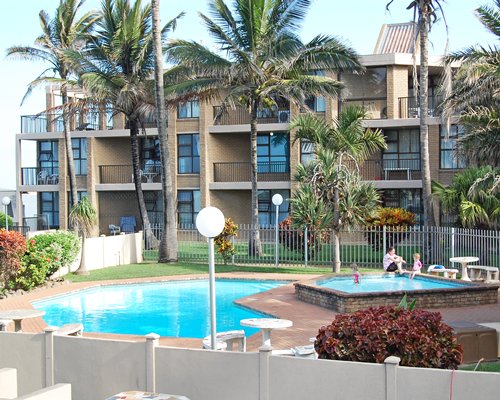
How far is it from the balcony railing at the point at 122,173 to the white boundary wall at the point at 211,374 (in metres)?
29.0

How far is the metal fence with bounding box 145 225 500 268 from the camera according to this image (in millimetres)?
22672

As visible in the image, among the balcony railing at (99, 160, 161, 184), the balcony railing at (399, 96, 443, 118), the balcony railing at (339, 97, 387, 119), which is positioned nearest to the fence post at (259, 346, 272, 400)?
the balcony railing at (399, 96, 443, 118)

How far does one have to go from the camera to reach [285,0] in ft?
87.5

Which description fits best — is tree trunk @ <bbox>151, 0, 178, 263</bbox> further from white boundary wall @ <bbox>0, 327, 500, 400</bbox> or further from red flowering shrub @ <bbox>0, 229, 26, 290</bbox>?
white boundary wall @ <bbox>0, 327, 500, 400</bbox>

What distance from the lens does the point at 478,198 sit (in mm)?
23672

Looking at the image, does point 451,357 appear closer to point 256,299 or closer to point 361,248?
point 256,299

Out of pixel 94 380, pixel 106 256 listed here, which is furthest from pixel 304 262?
pixel 94 380

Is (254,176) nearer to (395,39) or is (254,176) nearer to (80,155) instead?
(395,39)

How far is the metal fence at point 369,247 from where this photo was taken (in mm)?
22672

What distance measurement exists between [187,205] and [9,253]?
19.0m

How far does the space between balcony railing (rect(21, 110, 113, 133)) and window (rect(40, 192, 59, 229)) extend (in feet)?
12.0

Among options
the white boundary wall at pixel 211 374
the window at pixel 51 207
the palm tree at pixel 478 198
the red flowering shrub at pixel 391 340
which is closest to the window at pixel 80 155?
the window at pixel 51 207

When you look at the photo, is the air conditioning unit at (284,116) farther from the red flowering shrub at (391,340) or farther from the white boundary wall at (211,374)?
the red flowering shrub at (391,340)

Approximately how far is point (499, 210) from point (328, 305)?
27.4ft
